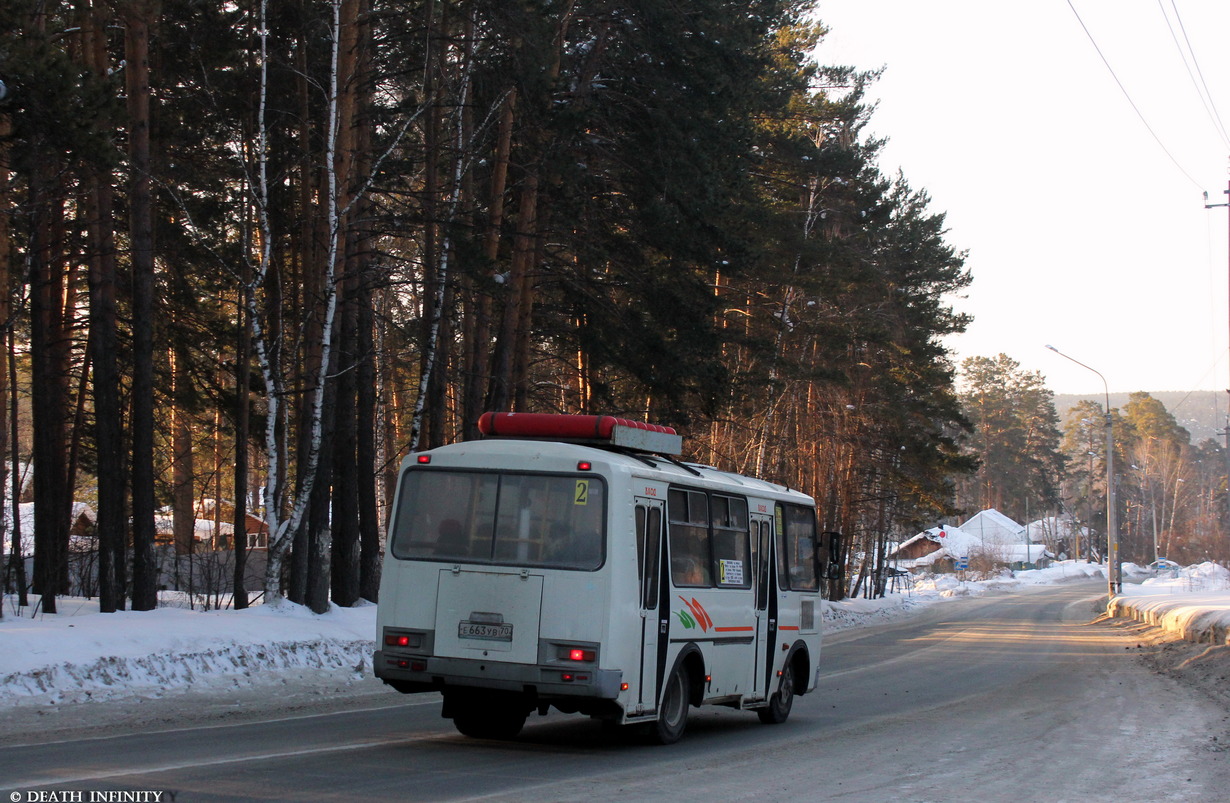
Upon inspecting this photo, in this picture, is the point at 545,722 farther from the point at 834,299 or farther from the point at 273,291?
the point at 834,299

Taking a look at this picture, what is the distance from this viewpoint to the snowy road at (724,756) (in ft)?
27.1

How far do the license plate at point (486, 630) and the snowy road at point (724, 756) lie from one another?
39.6 inches

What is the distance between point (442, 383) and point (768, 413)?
43.7 ft

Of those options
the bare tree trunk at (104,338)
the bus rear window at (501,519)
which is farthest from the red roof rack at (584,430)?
the bare tree trunk at (104,338)

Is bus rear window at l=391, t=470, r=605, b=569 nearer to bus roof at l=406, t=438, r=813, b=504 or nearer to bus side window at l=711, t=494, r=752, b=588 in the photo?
bus roof at l=406, t=438, r=813, b=504

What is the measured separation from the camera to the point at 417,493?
10.8 m

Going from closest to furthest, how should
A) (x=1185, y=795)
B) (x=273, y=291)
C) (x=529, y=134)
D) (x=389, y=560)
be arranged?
(x=1185, y=795)
(x=389, y=560)
(x=529, y=134)
(x=273, y=291)

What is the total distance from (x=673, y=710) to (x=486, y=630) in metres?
2.31

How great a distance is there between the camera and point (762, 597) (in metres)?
13.2

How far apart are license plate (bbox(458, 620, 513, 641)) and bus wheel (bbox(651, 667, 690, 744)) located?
5.89 feet

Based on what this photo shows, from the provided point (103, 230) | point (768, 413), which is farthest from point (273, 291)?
point (768, 413)

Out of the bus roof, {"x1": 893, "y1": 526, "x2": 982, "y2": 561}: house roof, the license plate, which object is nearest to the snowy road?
the license plate

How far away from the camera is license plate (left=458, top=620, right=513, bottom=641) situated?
10.0 m

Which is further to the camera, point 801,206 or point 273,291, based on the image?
point 801,206
